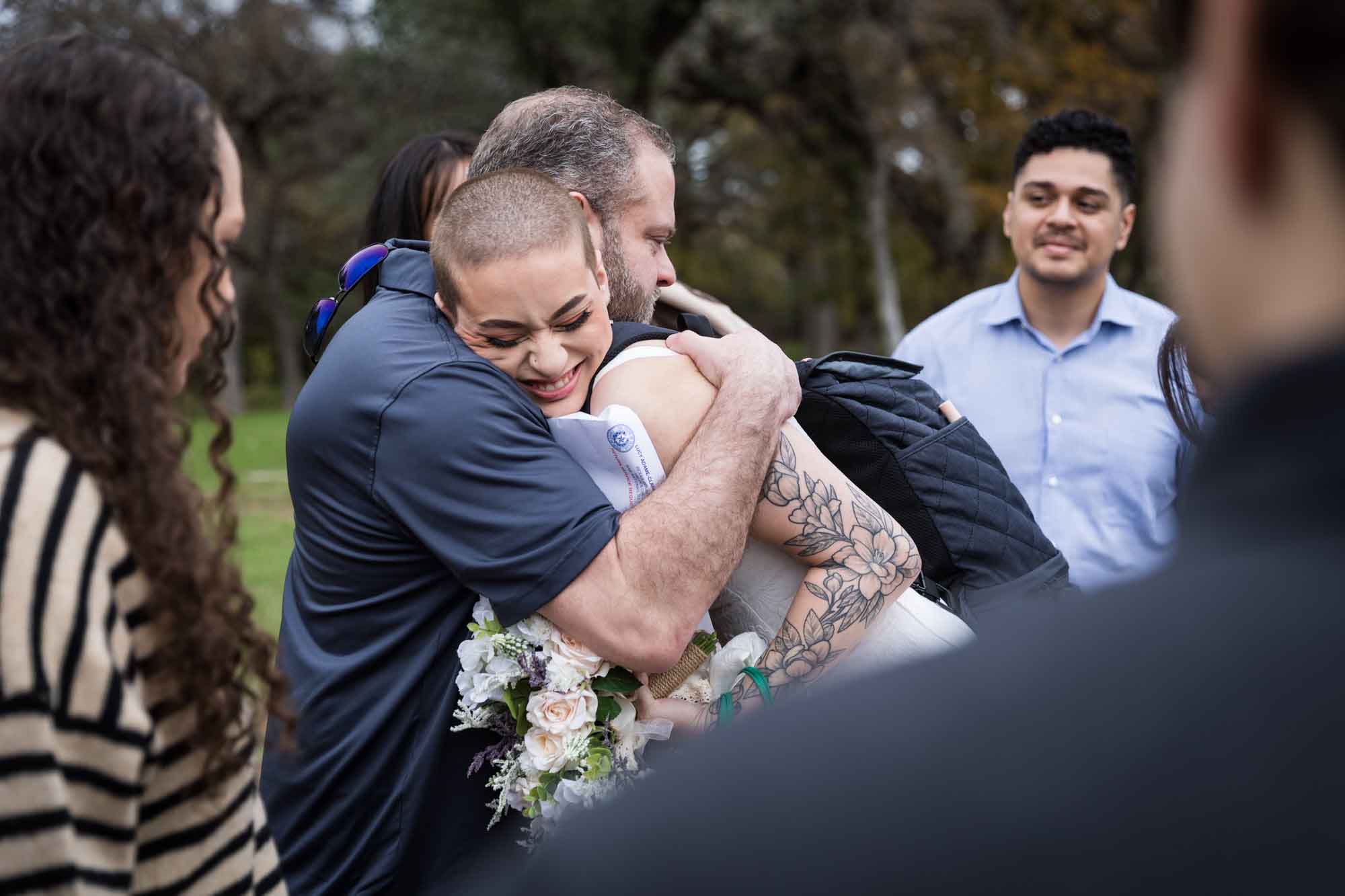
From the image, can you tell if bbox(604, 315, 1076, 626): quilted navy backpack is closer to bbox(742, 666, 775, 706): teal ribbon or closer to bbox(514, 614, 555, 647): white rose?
bbox(742, 666, 775, 706): teal ribbon

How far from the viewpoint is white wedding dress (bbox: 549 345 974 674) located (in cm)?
241

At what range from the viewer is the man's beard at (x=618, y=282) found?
2988 millimetres

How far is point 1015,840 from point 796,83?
2753 centimetres

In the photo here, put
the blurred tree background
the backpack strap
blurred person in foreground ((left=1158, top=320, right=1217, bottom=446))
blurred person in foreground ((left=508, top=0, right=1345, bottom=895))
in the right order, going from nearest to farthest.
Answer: blurred person in foreground ((left=508, top=0, right=1345, bottom=895)) → the backpack strap → blurred person in foreground ((left=1158, top=320, right=1217, bottom=446)) → the blurred tree background

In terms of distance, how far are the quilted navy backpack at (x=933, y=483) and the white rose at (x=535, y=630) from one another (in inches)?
26.6

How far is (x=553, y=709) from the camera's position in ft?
7.47

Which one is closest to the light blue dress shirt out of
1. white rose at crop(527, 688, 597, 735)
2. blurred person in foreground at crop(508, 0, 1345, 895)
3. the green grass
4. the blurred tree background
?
white rose at crop(527, 688, 597, 735)

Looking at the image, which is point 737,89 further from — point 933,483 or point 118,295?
point 118,295

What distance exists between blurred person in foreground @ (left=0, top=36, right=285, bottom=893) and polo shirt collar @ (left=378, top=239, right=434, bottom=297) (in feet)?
3.06

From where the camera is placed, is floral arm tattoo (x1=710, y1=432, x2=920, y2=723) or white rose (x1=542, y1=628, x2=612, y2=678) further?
floral arm tattoo (x1=710, y1=432, x2=920, y2=723)

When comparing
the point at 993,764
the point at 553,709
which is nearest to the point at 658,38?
the point at 553,709

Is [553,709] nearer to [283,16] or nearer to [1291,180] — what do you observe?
[1291,180]

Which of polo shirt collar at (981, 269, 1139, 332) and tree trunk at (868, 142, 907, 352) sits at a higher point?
polo shirt collar at (981, 269, 1139, 332)

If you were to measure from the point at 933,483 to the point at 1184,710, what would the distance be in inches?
84.6
